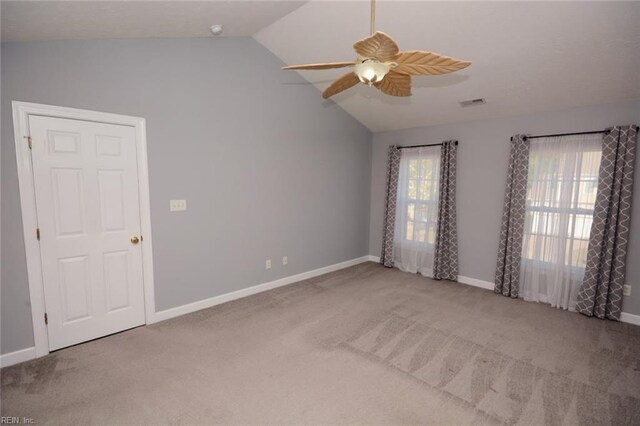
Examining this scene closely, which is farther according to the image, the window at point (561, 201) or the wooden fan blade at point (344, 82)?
the window at point (561, 201)

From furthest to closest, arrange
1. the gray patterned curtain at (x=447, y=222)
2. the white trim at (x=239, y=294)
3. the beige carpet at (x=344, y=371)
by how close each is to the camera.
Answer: the gray patterned curtain at (x=447, y=222) → the white trim at (x=239, y=294) → the beige carpet at (x=344, y=371)

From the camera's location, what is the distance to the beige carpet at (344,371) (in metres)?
1.92

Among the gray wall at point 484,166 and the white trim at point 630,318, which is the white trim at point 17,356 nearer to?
the gray wall at point 484,166

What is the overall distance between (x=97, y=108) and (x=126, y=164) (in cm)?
52

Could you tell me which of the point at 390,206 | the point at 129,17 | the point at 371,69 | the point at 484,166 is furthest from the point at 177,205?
the point at 484,166

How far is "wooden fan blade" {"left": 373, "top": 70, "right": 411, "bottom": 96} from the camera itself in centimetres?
202

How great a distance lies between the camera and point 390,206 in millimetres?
5125

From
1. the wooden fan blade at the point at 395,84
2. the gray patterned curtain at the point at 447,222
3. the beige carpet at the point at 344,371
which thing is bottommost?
the beige carpet at the point at 344,371

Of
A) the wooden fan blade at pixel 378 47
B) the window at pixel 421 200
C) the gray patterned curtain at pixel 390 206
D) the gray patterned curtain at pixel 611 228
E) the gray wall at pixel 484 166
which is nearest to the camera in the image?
the wooden fan blade at pixel 378 47

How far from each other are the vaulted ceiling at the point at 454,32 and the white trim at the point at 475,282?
7.76 ft

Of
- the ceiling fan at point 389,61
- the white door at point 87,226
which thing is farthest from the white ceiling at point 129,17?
the ceiling fan at point 389,61

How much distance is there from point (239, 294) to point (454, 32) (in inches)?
144

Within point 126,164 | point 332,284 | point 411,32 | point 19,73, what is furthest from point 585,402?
point 19,73

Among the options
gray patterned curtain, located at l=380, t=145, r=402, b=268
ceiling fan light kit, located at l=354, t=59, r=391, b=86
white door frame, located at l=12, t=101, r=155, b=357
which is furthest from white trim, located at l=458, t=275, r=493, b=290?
A: white door frame, located at l=12, t=101, r=155, b=357
